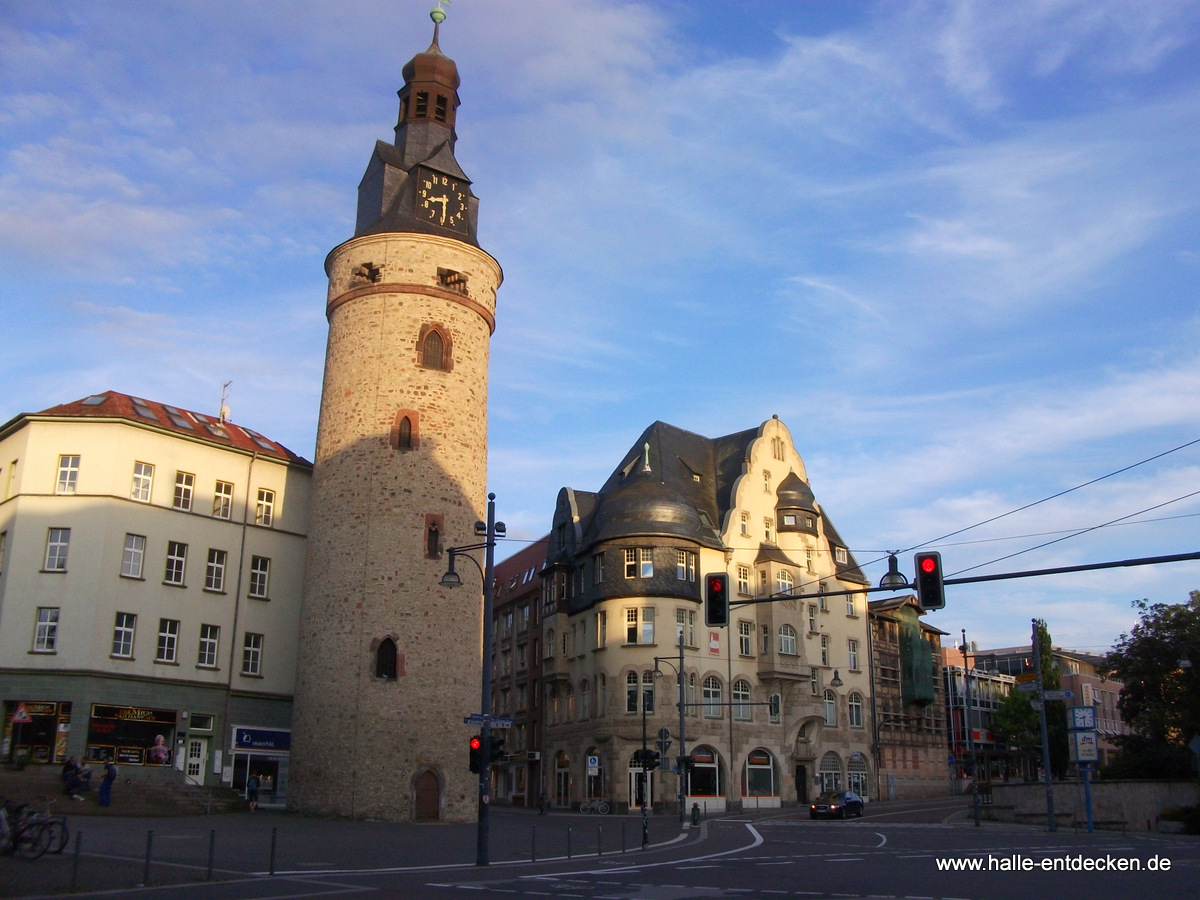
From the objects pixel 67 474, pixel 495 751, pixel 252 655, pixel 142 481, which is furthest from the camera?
pixel 252 655

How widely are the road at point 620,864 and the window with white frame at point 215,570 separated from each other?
9622mm

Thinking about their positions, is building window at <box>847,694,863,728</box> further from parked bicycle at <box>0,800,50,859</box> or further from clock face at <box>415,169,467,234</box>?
parked bicycle at <box>0,800,50,859</box>

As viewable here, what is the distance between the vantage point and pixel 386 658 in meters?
38.4

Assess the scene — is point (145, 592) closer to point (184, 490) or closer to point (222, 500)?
point (184, 490)

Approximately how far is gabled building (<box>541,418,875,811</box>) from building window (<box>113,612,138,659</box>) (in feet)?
70.9

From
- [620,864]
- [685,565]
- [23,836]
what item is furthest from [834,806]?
[23,836]

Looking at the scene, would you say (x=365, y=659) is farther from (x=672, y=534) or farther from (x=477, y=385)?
(x=672, y=534)

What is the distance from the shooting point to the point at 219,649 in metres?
40.9

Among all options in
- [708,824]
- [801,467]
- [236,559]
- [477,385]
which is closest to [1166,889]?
[708,824]

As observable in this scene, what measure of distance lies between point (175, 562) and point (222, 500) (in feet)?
10.6

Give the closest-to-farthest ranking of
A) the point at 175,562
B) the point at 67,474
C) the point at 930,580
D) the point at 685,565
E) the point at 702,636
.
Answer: the point at 930,580, the point at 67,474, the point at 175,562, the point at 702,636, the point at 685,565

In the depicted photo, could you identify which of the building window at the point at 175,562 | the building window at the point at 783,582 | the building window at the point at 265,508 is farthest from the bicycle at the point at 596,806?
the building window at the point at 175,562

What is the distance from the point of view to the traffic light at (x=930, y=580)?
19438 millimetres

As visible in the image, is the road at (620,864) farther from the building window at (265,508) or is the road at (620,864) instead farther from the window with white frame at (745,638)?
the window with white frame at (745,638)
